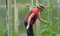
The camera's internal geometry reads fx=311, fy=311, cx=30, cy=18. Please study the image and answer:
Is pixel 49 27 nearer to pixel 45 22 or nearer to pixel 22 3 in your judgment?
pixel 45 22

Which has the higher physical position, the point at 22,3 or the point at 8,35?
the point at 22,3

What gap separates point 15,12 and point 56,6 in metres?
1.27

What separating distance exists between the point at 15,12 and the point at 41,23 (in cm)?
94

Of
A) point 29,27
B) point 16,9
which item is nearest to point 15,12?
point 16,9

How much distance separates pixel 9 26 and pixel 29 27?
2.72 feet

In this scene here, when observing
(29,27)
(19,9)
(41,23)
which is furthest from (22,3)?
(29,27)

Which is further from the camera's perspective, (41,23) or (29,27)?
(41,23)

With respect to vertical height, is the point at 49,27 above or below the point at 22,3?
below

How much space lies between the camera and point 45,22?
8172mm

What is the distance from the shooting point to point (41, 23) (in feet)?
28.9

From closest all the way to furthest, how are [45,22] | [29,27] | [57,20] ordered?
[29,27], [45,22], [57,20]

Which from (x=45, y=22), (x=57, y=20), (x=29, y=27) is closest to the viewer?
(x=29, y=27)

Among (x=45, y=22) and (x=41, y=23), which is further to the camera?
(x=41, y=23)

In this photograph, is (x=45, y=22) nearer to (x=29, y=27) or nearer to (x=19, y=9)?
(x=29, y=27)
